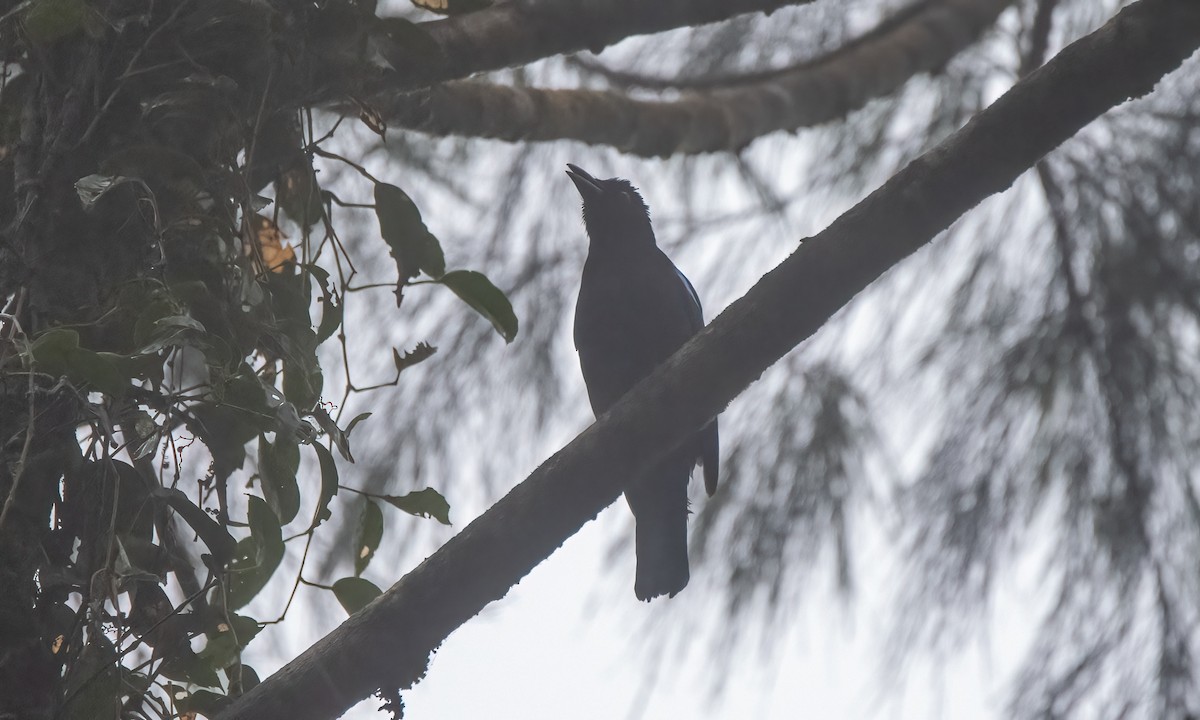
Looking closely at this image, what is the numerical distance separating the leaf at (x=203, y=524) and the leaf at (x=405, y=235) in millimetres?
473

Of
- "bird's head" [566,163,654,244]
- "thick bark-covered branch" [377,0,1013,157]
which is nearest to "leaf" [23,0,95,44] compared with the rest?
"thick bark-covered branch" [377,0,1013,157]

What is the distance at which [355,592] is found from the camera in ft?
5.62

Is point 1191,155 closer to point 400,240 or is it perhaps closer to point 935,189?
point 935,189

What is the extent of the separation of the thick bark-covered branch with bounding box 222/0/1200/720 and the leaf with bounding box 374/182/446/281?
413mm

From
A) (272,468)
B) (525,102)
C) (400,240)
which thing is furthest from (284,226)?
(272,468)

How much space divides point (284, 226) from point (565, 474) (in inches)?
57.7

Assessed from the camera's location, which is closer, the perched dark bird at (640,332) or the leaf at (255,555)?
the leaf at (255,555)

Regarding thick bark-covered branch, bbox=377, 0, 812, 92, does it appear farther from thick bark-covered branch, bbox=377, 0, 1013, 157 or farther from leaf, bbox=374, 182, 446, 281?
thick bark-covered branch, bbox=377, 0, 1013, 157

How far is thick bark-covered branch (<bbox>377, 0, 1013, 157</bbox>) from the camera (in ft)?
10.2

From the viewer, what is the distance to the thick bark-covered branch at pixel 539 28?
2115 mm

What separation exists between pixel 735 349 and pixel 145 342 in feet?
2.42

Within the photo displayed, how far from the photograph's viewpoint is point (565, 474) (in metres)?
1.52

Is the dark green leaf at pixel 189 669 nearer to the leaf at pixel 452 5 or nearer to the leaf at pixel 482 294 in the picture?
the leaf at pixel 482 294

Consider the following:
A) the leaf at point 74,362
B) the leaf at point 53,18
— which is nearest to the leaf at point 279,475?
the leaf at point 74,362
